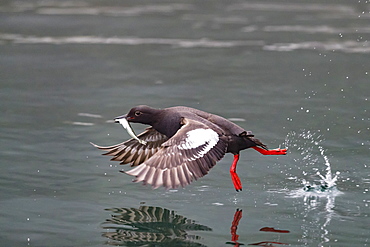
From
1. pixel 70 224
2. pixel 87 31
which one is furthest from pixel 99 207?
pixel 87 31

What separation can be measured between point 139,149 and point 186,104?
11.4 ft

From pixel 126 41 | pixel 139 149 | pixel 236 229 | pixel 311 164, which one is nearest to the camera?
pixel 236 229

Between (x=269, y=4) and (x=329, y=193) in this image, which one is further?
(x=269, y=4)

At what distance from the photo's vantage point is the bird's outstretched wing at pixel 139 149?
841 centimetres

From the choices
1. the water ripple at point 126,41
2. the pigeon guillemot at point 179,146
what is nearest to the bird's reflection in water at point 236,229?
the pigeon guillemot at point 179,146

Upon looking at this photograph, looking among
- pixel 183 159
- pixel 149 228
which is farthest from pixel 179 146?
pixel 149 228

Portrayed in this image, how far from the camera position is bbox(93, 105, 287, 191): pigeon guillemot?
694 centimetres

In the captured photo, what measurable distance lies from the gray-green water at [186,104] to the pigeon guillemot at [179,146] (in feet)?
1.38

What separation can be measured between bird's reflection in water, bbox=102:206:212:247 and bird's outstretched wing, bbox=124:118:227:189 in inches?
17.9

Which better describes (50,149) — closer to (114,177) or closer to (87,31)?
(114,177)

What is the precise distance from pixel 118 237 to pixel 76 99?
234 inches

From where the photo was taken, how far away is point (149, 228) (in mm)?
6934

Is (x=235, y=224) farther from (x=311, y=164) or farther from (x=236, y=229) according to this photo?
(x=311, y=164)

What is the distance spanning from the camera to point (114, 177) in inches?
334
